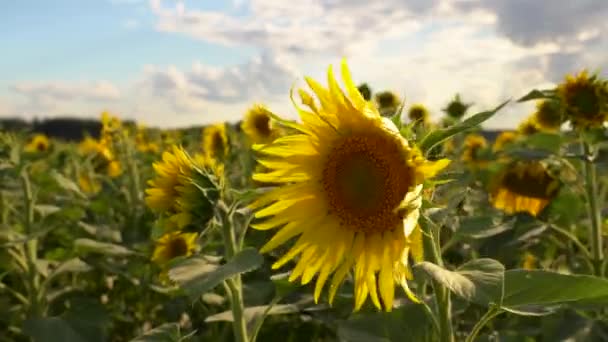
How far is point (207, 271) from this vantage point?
1715mm

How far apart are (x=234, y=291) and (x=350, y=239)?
1.24ft

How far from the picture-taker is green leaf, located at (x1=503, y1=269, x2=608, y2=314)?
143 cm

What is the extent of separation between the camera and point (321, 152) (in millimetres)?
1731

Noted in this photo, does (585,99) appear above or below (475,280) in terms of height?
above

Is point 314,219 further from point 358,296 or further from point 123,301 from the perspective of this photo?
point 123,301

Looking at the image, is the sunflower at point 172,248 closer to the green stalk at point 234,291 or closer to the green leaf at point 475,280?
the green stalk at point 234,291

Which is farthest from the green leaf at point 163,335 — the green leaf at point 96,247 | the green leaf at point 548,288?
the green leaf at point 96,247

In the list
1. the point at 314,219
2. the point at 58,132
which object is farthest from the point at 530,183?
the point at 58,132

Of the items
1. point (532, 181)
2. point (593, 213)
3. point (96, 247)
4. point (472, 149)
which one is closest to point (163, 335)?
point (96, 247)

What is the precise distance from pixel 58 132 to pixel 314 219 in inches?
1021

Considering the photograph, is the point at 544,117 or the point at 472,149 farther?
the point at 472,149

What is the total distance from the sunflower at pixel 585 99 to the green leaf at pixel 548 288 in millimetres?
1465

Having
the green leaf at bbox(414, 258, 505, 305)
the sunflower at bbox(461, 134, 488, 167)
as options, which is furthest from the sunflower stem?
the sunflower at bbox(461, 134, 488, 167)

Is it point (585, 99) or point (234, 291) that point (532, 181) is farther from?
point (234, 291)
